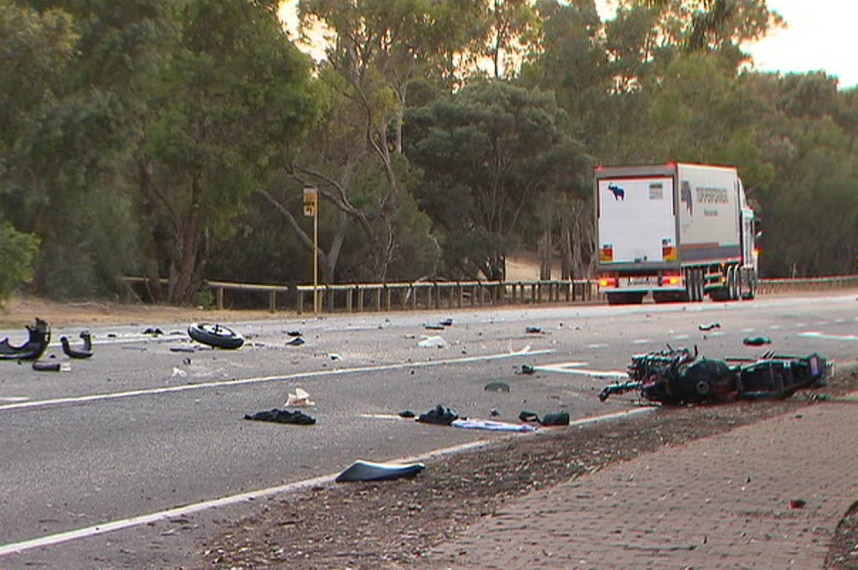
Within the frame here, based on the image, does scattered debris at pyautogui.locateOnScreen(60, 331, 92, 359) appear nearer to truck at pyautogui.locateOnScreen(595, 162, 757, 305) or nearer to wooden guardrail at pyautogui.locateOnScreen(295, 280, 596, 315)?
wooden guardrail at pyautogui.locateOnScreen(295, 280, 596, 315)

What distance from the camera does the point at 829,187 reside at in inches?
3393

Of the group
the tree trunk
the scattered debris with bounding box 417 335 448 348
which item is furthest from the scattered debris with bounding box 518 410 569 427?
the tree trunk

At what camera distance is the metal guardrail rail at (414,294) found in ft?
135

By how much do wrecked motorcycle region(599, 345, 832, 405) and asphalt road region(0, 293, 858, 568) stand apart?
0.35 m

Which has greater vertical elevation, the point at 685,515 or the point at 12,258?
the point at 12,258

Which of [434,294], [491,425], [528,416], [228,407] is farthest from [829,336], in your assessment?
[434,294]

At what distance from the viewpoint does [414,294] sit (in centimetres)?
4781

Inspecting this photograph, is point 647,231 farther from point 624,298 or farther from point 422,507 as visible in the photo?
point 422,507

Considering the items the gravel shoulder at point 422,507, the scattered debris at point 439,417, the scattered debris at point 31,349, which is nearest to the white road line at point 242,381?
the scattered debris at point 31,349

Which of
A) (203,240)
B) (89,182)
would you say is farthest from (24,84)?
(203,240)

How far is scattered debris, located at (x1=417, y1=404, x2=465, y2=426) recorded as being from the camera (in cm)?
1306

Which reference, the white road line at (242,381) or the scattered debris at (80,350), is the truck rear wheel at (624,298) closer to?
the white road line at (242,381)

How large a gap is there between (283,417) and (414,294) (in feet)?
115

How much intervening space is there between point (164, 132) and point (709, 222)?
17727 millimetres
